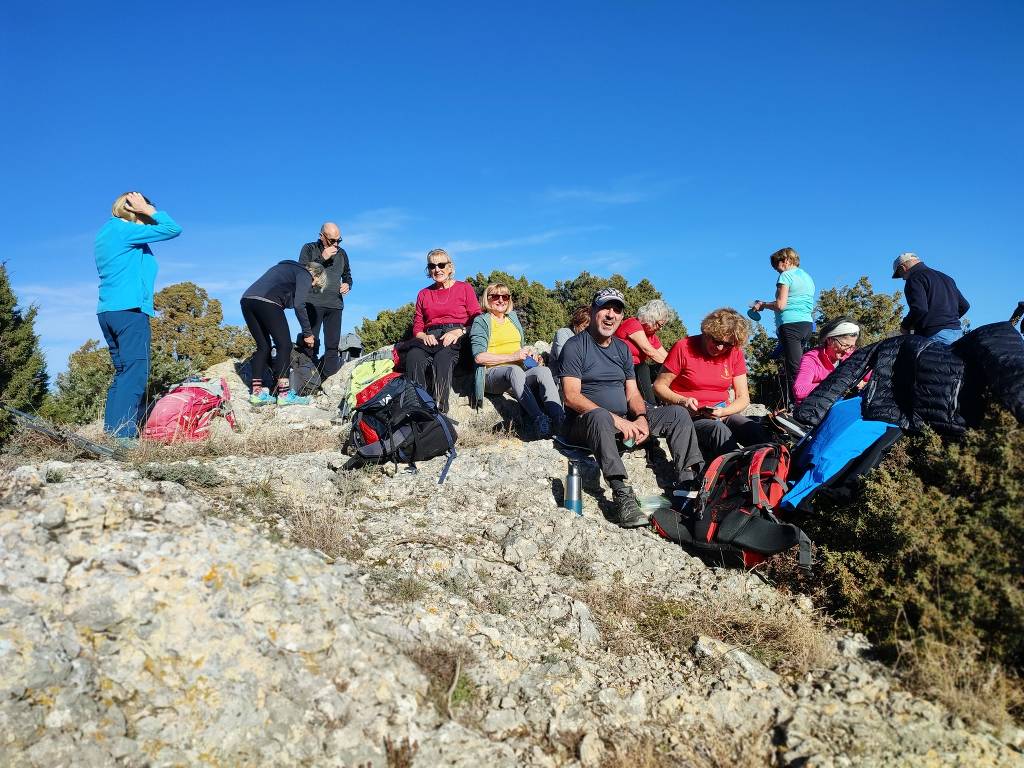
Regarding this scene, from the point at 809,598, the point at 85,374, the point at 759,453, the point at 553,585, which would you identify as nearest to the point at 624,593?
the point at 553,585

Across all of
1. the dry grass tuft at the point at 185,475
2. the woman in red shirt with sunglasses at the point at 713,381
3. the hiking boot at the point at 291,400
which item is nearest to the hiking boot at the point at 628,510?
the woman in red shirt with sunglasses at the point at 713,381

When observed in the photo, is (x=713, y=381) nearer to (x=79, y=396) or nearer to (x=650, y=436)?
(x=650, y=436)

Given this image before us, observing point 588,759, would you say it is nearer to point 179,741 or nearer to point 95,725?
point 179,741

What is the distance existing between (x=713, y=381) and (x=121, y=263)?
567 centimetres

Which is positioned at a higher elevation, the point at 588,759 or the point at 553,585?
the point at 553,585

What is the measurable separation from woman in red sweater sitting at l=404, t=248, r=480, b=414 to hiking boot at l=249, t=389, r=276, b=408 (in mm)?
1812

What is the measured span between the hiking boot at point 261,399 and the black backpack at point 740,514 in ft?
16.2

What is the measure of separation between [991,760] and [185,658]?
3652 mm

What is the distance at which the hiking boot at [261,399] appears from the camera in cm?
766

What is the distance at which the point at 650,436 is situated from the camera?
591 cm

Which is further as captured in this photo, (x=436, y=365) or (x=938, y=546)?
(x=436, y=365)

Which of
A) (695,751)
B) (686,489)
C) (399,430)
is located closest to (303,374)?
(399,430)

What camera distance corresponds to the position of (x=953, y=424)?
4.43 metres

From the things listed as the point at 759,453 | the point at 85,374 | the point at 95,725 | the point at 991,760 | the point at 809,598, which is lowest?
the point at 991,760
